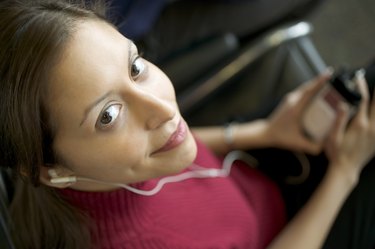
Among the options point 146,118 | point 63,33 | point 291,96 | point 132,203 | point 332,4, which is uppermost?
point 63,33

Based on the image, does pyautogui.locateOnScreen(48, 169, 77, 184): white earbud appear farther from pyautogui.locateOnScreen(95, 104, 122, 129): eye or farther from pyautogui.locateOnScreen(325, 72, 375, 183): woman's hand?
pyautogui.locateOnScreen(325, 72, 375, 183): woman's hand

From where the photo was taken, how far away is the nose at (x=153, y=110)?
619 mm

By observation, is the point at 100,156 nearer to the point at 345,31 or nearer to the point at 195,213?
the point at 195,213

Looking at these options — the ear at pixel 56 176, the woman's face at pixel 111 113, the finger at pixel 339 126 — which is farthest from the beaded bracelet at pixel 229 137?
the ear at pixel 56 176

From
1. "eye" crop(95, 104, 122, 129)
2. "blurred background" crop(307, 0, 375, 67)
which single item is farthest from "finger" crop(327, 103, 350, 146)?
"blurred background" crop(307, 0, 375, 67)

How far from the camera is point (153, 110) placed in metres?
0.62

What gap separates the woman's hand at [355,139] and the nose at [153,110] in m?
0.38

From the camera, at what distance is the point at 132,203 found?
75 centimetres

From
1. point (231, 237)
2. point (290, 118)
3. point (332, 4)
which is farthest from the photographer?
point (332, 4)

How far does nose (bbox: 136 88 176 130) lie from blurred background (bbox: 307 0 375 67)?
3.54 feet

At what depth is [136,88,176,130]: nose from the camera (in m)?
0.62

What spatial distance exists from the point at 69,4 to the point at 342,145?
554mm

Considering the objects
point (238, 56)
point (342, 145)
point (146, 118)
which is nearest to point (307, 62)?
point (238, 56)

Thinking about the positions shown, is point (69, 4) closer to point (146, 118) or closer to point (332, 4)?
point (146, 118)
